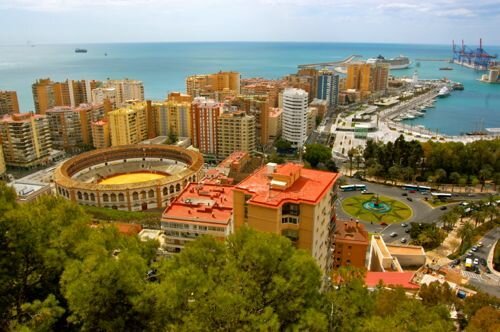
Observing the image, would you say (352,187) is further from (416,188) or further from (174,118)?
(174,118)

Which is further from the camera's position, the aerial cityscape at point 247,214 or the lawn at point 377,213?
the lawn at point 377,213

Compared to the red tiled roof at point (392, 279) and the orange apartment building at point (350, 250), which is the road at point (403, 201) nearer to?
the orange apartment building at point (350, 250)

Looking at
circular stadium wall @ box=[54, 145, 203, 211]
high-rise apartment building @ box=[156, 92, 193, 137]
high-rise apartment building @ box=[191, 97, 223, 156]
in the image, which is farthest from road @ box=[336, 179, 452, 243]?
high-rise apartment building @ box=[156, 92, 193, 137]

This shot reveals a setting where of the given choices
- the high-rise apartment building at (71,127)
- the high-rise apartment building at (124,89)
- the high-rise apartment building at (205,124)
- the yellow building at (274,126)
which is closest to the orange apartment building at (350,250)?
the high-rise apartment building at (205,124)

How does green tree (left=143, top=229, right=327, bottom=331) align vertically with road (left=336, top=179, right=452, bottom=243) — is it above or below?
above

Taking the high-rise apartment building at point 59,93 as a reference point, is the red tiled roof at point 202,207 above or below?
below

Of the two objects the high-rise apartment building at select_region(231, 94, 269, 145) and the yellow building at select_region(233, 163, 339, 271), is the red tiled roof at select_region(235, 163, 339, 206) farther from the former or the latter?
the high-rise apartment building at select_region(231, 94, 269, 145)
